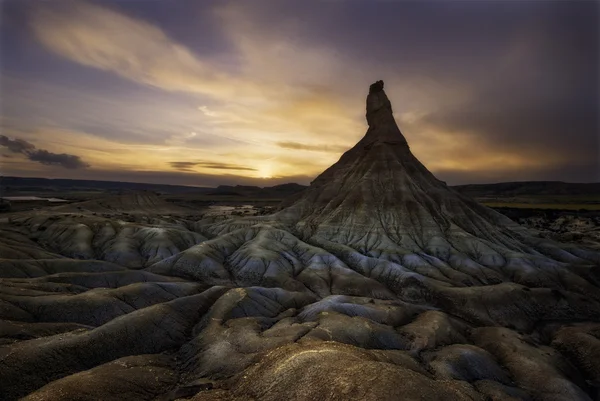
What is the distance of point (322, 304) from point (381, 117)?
77684 mm

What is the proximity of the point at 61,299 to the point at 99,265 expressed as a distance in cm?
2121

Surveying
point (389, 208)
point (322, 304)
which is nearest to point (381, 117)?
point (389, 208)

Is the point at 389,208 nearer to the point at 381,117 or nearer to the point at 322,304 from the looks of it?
the point at 381,117

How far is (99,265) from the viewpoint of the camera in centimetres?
5606

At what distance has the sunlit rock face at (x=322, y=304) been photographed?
76.8ft

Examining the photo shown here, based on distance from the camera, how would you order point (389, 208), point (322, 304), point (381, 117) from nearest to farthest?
point (322, 304) → point (389, 208) → point (381, 117)

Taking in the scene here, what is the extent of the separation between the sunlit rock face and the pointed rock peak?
1.78 ft

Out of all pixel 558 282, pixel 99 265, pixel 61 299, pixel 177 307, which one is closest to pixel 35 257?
pixel 99 265

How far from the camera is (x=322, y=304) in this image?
43156 mm

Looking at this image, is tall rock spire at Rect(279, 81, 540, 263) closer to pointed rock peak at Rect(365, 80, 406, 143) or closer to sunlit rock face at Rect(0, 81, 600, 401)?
pointed rock peak at Rect(365, 80, 406, 143)

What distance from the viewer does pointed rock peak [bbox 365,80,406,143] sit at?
10406 cm

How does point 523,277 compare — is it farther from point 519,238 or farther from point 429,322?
point 429,322

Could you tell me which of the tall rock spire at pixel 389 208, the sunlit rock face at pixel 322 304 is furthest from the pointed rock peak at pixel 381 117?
the sunlit rock face at pixel 322 304

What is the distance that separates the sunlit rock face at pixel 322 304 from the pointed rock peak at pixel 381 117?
1.78ft
